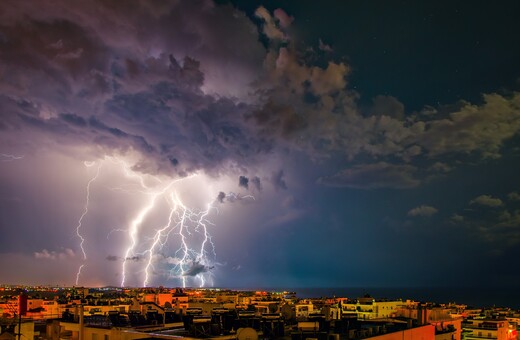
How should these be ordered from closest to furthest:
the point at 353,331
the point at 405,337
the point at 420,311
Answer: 1. the point at 353,331
2. the point at 405,337
3. the point at 420,311

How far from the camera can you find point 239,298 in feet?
317

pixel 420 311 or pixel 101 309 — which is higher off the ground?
pixel 420 311

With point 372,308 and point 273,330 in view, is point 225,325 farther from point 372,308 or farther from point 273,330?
point 372,308

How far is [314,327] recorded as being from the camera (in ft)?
69.8

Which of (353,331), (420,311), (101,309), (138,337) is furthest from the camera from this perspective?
(101,309)

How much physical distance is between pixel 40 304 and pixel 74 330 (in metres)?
48.2

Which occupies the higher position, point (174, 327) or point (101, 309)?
point (174, 327)

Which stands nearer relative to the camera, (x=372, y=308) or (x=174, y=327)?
(x=174, y=327)

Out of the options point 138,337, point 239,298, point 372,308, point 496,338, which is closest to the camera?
point 138,337

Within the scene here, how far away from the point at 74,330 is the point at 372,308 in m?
53.8

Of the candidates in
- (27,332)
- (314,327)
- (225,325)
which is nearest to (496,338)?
(314,327)

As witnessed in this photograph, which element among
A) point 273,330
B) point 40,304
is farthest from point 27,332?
point 40,304

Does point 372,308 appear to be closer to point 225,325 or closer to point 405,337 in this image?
point 405,337

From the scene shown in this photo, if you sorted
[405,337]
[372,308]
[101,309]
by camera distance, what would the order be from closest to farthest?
[405,337]
[101,309]
[372,308]
